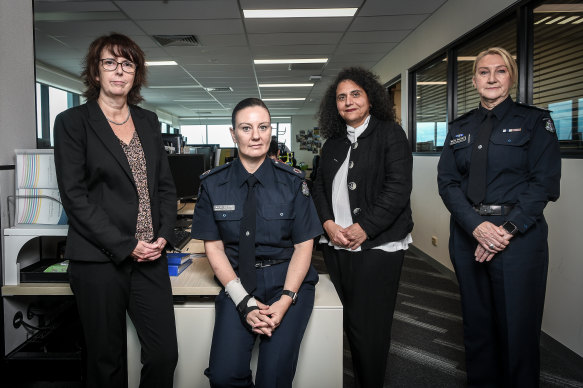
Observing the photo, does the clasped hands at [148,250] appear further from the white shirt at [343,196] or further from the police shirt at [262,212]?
the white shirt at [343,196]

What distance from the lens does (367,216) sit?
5.36ft

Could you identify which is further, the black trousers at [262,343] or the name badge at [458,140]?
the name badge at [458,140]

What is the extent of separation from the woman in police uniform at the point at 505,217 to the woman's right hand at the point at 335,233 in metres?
0.53

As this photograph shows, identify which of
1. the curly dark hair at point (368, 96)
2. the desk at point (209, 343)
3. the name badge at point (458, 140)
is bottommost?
the desk at point (209, 343)

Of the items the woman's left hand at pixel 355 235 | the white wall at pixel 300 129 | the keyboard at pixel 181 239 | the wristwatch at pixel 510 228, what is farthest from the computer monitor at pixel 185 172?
the white wall at pixel 300 129

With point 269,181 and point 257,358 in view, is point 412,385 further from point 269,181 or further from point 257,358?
point 269,181

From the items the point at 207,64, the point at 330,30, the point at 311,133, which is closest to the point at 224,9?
the point at 330,30

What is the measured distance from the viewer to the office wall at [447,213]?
2279 millimetres

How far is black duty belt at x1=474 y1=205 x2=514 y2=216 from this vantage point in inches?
65.5

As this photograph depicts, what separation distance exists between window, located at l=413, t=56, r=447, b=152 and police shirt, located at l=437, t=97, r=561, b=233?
A: 2684 millimetres

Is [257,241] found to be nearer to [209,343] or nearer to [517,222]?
[209,343]

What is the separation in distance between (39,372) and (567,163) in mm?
3042

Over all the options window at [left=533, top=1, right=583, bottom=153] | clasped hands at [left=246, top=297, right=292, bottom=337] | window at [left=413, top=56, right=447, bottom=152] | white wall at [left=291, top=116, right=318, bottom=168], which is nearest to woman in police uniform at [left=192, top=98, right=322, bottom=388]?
clasped hands at [left=246, top=297, right=292, bottom=337]

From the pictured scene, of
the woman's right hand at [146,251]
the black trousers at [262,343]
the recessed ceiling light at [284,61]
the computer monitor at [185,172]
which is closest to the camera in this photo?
the black trousers at [262,343]
